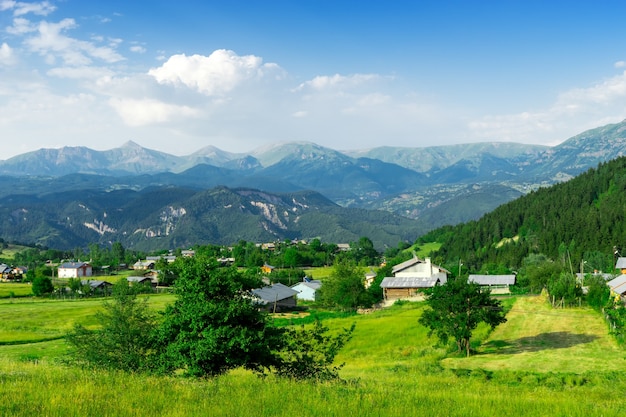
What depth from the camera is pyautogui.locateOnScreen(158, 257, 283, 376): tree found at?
18672 millimetres

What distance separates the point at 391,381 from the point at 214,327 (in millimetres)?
8675

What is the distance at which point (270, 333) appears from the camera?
67.4ft

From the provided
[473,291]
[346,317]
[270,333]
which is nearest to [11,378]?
[270,333]

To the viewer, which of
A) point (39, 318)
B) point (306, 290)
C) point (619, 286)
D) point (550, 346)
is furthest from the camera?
point (306, 290)

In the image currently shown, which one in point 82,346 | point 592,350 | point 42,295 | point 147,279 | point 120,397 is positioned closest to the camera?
point 120,397

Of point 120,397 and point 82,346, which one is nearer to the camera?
point 120,397

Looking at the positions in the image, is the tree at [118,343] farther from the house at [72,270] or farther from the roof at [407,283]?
the house at [72,270]

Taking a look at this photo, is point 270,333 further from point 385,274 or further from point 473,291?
point 385,274

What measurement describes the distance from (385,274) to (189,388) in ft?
331

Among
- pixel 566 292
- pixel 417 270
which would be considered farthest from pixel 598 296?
pixel 417 270

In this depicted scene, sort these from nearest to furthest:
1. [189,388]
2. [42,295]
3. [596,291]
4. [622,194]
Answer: [189,388] < [596,291] < [42,295] < [622,194]

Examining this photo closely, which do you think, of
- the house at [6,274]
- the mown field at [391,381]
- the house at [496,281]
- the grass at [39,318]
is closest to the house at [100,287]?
the grass at [39,318]

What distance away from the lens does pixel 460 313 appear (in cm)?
4303

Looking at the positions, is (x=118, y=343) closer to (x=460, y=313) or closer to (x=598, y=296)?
(x=460, y=313)
